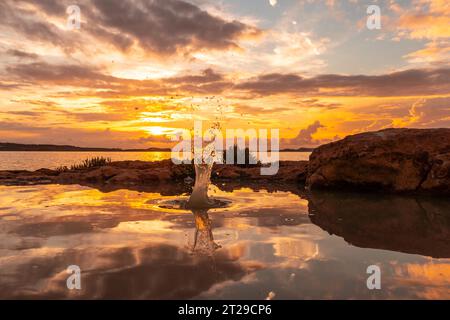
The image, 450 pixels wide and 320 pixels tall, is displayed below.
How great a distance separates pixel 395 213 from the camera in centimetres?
832

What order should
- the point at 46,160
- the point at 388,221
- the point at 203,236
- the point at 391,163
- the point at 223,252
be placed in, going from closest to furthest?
the point at 223,252 < the point at 203,236 < the point at 388,221 < the point at 391,163 < the point at 46,160

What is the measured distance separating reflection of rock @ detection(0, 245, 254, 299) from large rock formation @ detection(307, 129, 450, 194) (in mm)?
9535

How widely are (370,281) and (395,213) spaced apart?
5137mm

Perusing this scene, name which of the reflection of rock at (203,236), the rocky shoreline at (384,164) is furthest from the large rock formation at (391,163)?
the reflection of rock at (203,236)

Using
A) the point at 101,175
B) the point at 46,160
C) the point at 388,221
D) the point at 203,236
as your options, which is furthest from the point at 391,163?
the point at 46,160

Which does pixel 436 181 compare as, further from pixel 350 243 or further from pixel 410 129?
pixel 350 243

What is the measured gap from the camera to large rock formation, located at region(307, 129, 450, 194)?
12.1 m

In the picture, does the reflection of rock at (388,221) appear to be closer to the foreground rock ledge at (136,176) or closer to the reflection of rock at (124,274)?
the reflection of rock at (124,274)

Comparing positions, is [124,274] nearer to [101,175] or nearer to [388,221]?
[388,221]

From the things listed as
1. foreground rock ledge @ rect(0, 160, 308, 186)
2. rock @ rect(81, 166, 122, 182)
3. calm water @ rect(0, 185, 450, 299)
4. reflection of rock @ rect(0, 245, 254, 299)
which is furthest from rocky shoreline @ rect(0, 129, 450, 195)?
reflection of rock @ rect(0, 245, 254, 299)

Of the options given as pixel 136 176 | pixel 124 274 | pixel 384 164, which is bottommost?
pixel 124 274

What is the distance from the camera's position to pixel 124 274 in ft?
12.8

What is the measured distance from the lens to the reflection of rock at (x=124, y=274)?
3.41 meters

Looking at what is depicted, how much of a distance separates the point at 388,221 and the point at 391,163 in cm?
603
